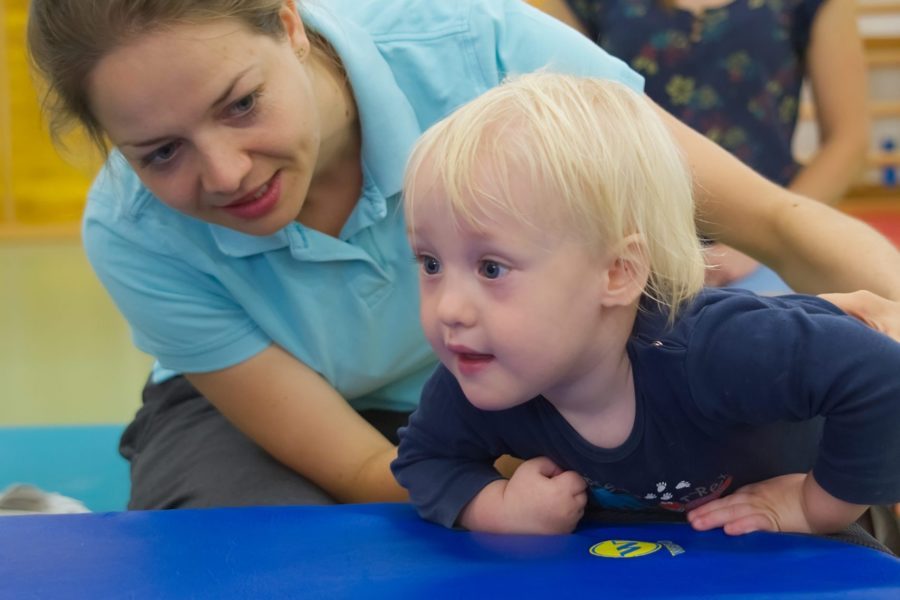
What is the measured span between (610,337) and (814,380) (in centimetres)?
18

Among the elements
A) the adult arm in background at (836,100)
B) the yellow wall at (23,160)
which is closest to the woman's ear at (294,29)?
the adult arm in background at (836,100)

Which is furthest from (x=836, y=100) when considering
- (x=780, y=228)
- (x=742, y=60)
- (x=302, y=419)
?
(x=302, y=419)

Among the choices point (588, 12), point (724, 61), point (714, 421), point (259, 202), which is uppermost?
point (588, 12)

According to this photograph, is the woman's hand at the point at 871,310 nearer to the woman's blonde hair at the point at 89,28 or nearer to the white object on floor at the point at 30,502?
the woman's blonde hair at the point at 89,28

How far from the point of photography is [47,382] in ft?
9.74

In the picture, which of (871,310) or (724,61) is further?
(724,61)

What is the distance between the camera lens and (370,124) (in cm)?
134

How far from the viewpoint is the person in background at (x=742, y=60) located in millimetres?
2117

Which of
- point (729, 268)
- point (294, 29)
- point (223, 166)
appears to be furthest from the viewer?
point (729, 268)

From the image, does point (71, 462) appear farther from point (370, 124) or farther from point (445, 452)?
point (445, 452)

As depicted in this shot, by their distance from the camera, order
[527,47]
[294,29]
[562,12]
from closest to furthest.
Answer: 1. [294,29]
2. [527,47]
3. [562,12]

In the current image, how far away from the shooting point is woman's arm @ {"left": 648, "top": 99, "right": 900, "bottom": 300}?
126 centimetres

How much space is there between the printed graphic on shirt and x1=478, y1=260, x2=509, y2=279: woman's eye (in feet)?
0.85

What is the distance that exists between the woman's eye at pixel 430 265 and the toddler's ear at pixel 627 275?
0.14 m
